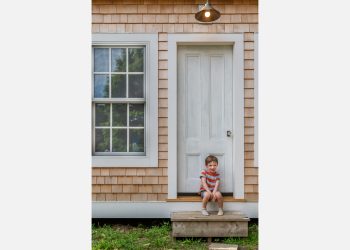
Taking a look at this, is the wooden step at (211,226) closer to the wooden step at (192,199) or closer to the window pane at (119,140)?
the wooden step at (192,199)

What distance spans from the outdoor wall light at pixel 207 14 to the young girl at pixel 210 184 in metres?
1.64

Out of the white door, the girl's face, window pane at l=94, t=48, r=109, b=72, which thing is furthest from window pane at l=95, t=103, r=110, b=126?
the girl's face

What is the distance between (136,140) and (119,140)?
22cm

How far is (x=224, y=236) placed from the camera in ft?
10.9

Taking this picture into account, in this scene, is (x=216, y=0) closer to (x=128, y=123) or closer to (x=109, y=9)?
(x=109, y=9)

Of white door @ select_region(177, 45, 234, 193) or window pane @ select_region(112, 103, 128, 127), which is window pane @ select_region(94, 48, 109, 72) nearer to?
window pane @ select_region(112, 103, 128, 127)

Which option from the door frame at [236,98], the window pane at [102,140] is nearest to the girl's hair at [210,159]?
the door frame at [236,98]

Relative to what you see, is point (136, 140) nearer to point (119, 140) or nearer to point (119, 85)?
point (119, 140)

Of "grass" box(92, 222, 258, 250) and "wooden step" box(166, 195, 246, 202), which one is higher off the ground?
"wooden step" box(166, 195, 246, 202)

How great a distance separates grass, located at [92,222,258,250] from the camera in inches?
126

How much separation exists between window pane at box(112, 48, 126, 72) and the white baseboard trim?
1.72 metres

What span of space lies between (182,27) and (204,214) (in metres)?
2.31

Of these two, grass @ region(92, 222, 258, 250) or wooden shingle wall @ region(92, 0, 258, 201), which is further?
wooden shingle wall @ region(92, 0, 258, 201)
